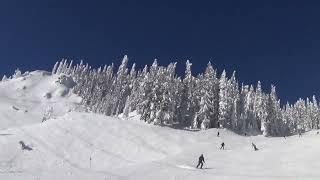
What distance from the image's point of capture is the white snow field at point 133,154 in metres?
42.9

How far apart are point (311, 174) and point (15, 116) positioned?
13235cm

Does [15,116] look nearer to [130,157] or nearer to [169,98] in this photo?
[169,98]

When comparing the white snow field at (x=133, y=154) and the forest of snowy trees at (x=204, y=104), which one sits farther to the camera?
the forest of snowy trees at (x=204, y=104)

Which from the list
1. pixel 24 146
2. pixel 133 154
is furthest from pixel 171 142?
pixel 24 146

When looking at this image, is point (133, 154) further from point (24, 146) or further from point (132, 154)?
point (24, 146)

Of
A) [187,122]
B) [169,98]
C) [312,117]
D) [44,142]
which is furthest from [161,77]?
[312,117]

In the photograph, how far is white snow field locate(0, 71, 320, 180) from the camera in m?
42.9

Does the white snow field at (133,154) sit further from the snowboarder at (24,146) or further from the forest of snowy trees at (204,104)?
the forest of snowy trees at (204,104)

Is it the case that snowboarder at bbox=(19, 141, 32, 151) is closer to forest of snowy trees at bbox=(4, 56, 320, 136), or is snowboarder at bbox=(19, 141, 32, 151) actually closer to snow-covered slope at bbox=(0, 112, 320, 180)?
snow-covered slope at bbox=(0, 112, 320, 180)

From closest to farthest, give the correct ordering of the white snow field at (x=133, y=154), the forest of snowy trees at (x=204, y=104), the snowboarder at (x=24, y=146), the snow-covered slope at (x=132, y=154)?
the white snow field at (x=133, y=154) < the snow-covered slope at (x=132, y=154) < the snowboarder at (x=24, y=146) < the forest of snowy trees at (x=204, y=104)

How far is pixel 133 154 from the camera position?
67312 mm

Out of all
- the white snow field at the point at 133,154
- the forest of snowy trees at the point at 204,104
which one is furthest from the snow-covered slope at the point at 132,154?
the forest of snowy trees at the point at 204,104

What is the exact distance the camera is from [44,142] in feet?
217

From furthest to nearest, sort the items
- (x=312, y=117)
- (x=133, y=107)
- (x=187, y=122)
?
1. (x=312, y=117)
2. (x=133, y=107)
3. (x=187, y=122)
